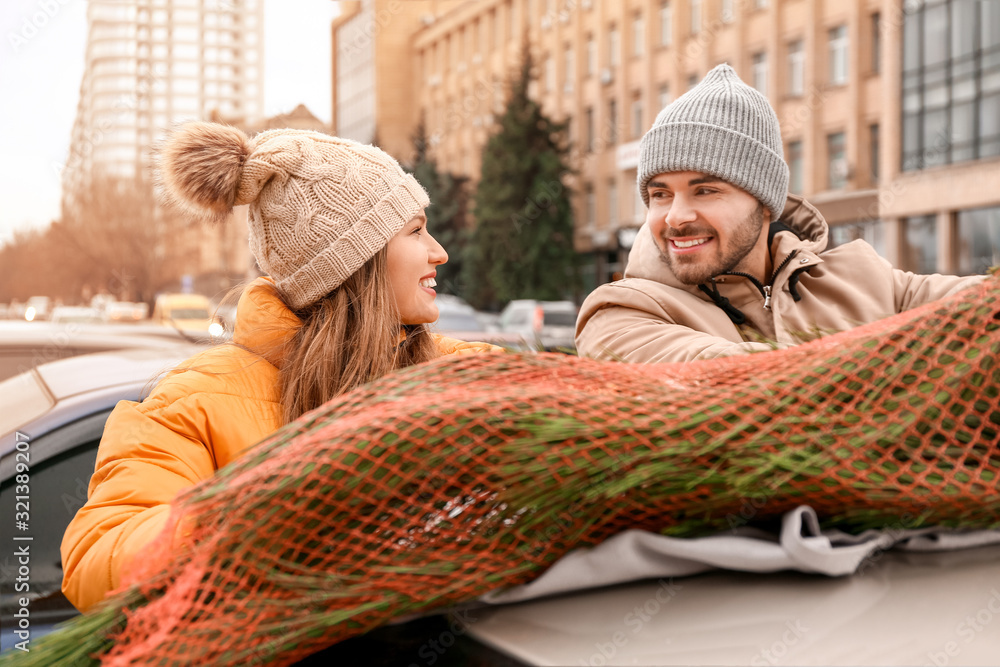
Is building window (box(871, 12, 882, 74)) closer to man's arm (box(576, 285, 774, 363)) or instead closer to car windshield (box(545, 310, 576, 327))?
car windshield (box(545, 310, 576, 327))

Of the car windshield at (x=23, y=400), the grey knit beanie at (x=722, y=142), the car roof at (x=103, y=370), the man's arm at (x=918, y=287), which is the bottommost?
the car windshield at (x=23, y=400)

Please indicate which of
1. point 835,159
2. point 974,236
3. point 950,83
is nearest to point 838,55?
point 835,159

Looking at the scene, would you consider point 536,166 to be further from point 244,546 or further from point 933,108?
point 244,546

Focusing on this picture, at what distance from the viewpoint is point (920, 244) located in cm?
2495

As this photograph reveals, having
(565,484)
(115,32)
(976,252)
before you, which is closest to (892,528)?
(565,484)

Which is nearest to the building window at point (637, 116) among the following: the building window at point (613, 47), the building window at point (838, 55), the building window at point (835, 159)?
the building window at point (613, 47)

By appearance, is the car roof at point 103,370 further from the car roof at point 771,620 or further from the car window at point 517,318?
the car window at point 517,318

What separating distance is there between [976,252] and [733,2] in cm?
1244

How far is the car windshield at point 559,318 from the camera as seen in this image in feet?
72.2

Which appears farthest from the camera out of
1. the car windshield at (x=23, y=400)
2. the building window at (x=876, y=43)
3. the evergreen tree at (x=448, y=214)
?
the evergreen tree at (x=448, y=214)

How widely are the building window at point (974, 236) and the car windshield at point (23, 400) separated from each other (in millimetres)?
23073

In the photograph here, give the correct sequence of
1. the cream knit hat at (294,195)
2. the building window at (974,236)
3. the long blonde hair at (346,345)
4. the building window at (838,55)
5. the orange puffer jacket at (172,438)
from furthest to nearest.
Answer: the building window at (838,55), the building window at (974,236), the cream knit hat at (294,195), the long blonde hair at (346,345), the orange puffer jacket at (172,438)

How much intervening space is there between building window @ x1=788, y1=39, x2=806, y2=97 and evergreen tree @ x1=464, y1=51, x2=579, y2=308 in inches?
425

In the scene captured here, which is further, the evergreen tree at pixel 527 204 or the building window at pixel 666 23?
the evergreen tree at pixel 527 204
